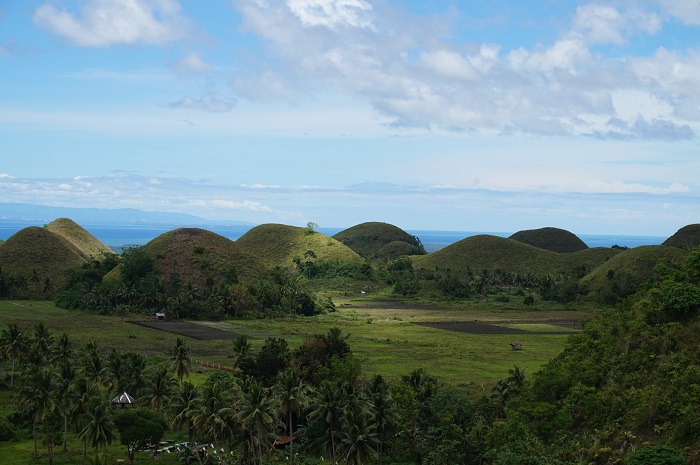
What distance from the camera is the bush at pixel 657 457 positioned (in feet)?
163

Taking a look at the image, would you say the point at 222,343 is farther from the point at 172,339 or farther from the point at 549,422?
the point at 549,422

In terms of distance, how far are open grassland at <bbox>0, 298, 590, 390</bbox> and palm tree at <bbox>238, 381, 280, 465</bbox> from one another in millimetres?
32794

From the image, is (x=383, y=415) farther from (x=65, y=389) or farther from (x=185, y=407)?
(x=65, y=389)

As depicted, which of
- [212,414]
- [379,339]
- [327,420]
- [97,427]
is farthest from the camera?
[379,339]

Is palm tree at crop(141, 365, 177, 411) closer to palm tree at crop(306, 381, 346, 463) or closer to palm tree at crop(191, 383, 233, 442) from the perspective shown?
palm tree at crop(191, 383, 233, 442)

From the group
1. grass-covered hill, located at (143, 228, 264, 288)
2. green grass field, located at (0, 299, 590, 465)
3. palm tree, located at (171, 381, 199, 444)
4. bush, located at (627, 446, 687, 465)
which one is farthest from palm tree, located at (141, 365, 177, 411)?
grass-covered hill, located at (143, 228, 264, 288)

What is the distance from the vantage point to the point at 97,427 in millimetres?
60719

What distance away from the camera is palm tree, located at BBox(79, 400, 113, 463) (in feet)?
199

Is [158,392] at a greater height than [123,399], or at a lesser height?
greater

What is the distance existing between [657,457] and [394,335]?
273ft

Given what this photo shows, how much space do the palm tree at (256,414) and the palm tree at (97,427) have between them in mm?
11968

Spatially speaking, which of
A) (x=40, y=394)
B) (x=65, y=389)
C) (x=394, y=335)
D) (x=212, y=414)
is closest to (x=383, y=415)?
(x=212, y=414)

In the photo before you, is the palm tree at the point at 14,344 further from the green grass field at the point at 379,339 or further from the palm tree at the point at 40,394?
the palm tree at the point at 40,394

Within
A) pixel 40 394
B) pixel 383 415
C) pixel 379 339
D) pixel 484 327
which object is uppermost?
pixel 484 327
